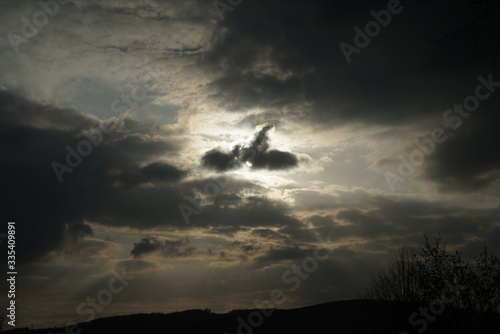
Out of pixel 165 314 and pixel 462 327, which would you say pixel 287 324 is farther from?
pixel 462 327

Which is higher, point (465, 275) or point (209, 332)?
point (465, 275)

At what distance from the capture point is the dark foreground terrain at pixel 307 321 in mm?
34375

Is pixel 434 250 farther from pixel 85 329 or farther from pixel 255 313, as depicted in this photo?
pixel 85 329

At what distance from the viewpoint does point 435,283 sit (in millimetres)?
33438

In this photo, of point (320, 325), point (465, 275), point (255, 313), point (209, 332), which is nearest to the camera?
point (465, 275)

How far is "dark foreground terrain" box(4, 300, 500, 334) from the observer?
113ft

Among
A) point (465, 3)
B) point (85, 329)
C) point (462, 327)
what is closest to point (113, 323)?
point (85, 329)

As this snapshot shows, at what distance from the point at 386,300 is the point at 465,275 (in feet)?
43.6

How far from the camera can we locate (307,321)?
367 ft

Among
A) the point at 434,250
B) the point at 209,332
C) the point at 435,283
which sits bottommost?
the point at 209,332

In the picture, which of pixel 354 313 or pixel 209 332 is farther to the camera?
pixel 209 332

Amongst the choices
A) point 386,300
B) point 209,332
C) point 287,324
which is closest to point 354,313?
point 287,324

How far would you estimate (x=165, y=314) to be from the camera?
154 metres

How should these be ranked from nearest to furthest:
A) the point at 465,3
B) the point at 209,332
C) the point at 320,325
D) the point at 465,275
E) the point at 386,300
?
the point at 465,3 → the point at 465,275 → the point at 386,300 → the point at 320,325 → the point at 209,332
